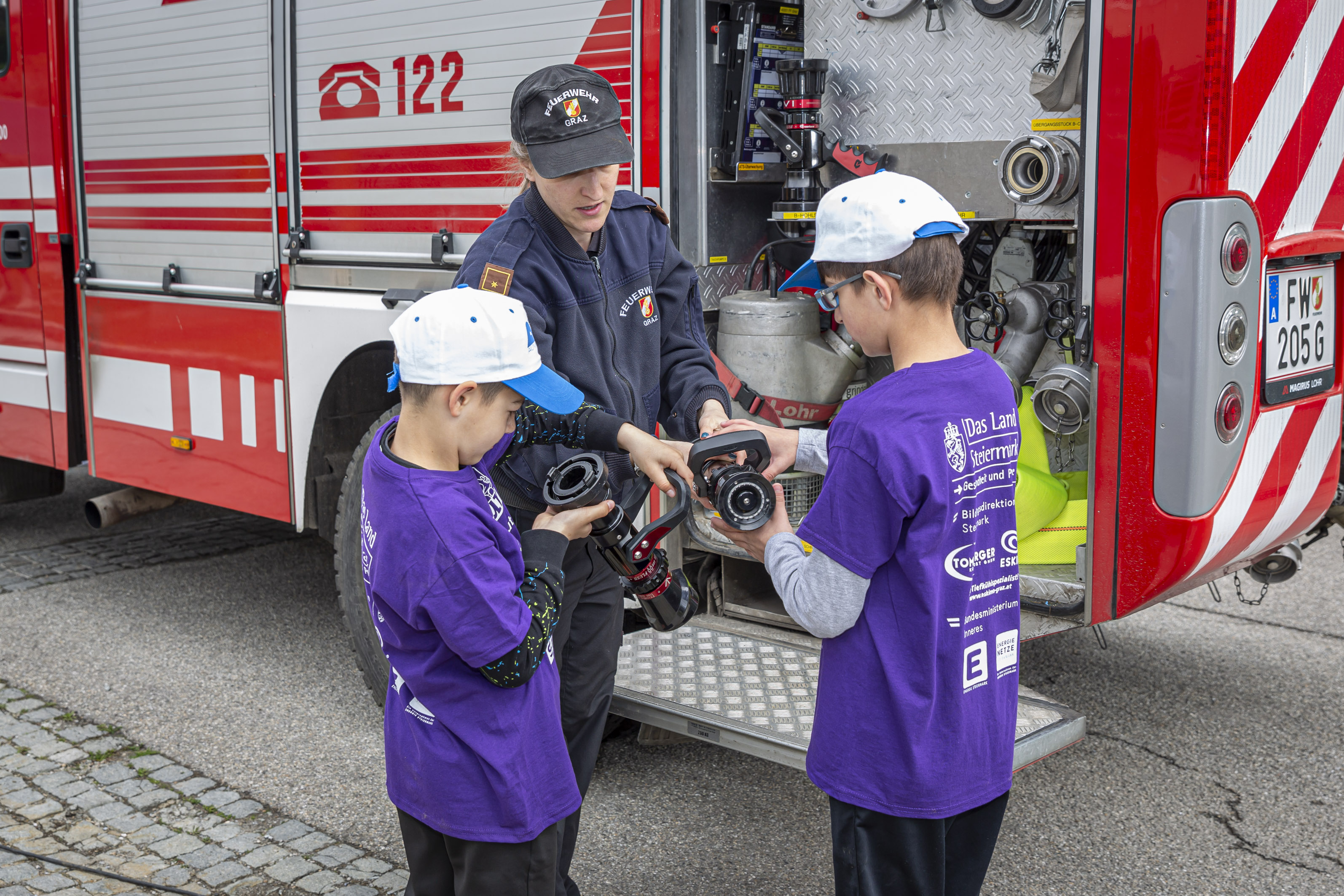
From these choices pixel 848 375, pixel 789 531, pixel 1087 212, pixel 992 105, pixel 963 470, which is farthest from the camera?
pixel 848 375

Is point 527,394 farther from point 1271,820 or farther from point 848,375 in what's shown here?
point 1271,820

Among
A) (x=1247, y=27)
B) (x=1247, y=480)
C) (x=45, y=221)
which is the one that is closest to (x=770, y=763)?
(x=1247, y=480)

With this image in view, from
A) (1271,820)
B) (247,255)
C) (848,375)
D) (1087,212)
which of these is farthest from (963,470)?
(247,255)

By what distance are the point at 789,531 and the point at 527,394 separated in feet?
1.69

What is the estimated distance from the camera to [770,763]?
3938 mm

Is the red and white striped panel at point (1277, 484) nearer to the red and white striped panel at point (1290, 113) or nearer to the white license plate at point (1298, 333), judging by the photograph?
the white license plate at point (1298, 333)

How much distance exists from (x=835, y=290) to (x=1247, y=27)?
1.43 meters

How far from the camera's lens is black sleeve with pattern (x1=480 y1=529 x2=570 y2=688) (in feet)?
6.59

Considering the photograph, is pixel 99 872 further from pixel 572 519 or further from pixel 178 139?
pixel 178 139

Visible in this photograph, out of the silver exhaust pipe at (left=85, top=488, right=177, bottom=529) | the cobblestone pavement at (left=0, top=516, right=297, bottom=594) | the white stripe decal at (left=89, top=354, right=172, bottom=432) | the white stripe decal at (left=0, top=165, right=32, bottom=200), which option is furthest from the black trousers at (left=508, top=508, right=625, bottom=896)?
the cobblestone pavement at (left=0, top=516, right=297, bottom=594)

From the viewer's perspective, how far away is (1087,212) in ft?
9.68

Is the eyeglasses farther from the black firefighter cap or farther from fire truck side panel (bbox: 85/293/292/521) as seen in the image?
fire truck side panel (bbox: 85/293/292/521)

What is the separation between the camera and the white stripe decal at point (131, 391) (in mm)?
5004

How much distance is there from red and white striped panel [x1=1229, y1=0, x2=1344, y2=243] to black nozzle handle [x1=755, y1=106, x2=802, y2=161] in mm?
1229
